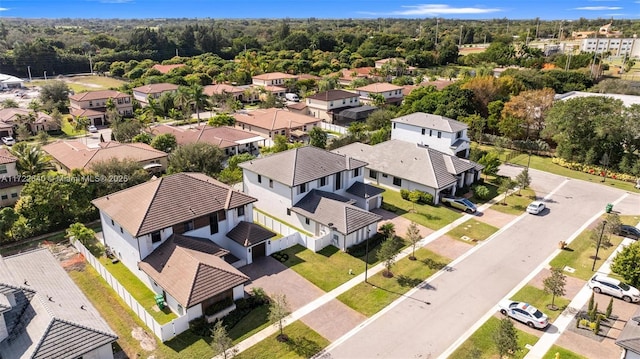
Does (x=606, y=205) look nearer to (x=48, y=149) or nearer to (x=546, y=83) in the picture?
(x=546, y=83)

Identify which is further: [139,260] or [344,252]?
[344,252]

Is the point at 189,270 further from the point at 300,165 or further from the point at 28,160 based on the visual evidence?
the point at 28,160

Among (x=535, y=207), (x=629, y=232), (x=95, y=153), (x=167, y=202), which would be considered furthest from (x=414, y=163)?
(x=95, y=153)

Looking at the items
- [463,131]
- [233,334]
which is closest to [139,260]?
[233,334]

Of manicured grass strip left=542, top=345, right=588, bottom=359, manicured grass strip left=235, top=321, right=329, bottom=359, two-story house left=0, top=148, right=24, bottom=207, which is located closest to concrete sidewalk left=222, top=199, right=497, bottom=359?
manicured grass strip left=235, top=321, right=329, bottom=359

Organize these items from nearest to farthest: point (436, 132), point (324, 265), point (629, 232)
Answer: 1. point (324, 265)
2. point (629, 232)
3. point (436, 132)

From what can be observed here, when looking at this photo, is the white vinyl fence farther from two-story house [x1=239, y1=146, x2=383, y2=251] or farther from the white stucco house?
the white stucco house
